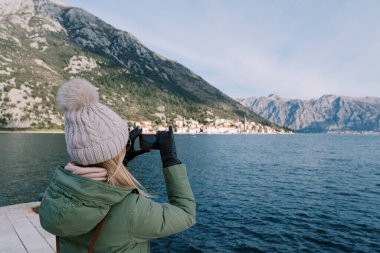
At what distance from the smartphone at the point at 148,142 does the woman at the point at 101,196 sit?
0.57 ft

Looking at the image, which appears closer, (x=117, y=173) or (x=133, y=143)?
(x=117, y=173)

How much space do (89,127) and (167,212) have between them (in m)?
0.97

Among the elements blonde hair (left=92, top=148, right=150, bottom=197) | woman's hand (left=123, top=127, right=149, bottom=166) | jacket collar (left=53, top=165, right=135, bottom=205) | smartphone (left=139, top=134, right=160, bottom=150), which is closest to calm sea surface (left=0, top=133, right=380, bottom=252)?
woman's hand (left=123, top=127, right=149, bottom=166)

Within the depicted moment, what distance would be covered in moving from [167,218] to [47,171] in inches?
1648

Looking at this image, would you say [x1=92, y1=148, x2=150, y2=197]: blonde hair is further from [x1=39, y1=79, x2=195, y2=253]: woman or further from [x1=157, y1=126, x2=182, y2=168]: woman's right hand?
[x1=157, y1=126, x2=182, y2=168]: woman's right hand

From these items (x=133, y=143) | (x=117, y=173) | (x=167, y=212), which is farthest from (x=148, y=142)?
(x=167, y=212)

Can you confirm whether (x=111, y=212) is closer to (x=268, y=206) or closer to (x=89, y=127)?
(x=89, y=127)

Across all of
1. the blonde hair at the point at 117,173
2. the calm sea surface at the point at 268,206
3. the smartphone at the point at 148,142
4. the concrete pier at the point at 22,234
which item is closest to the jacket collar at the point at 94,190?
the blonde hair at the point at 117,173

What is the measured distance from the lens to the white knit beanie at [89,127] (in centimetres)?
254

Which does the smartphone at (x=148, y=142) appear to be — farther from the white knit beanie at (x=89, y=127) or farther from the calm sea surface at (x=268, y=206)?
the calm sea surface at (x=268, y=206)

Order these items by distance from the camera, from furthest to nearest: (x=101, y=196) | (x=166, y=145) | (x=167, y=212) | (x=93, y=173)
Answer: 1. (x=166, y=145)
2. (x=167, y=212)
3. (x=93, y=173)
4. (x=101, y=196)

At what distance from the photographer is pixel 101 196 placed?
2340mm

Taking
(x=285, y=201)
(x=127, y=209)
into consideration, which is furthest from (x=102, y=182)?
(x=285, y=201)

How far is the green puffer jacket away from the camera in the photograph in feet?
7.71
